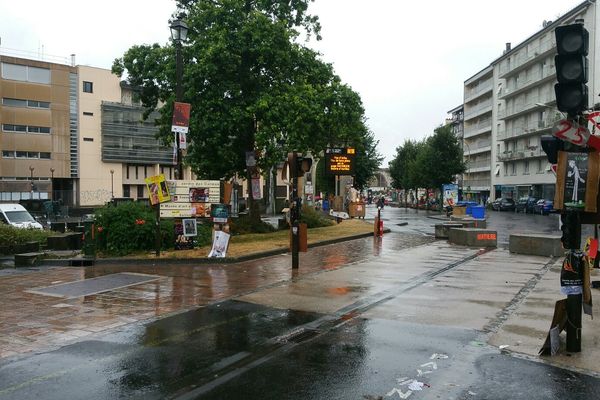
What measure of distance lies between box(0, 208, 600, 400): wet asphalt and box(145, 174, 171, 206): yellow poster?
7.48 meters

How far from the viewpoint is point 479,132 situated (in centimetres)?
8750

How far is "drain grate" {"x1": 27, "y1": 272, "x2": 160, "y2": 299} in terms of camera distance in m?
10.1

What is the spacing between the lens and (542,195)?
6400 cm

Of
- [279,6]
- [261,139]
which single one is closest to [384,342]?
[261,139]

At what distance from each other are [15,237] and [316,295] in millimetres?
12506

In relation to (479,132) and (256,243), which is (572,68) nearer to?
(256,243)

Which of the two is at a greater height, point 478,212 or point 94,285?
point 478,212

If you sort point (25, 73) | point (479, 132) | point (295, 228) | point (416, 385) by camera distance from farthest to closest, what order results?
1. point (479, 132)
2. point (25, 73)
3. point (295, 228)
4. point (416, 385)

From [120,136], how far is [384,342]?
59466 millimetres

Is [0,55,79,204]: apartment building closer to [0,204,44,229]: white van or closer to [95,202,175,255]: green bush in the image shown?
[0,204,44,229]: white van

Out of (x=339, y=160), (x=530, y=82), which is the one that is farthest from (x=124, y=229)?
(x=530, y=82)

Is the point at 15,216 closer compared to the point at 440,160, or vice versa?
the point at 15,216

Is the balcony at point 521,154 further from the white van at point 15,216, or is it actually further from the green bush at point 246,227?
the white van at point 15,216

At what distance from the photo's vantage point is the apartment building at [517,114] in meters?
61.3
